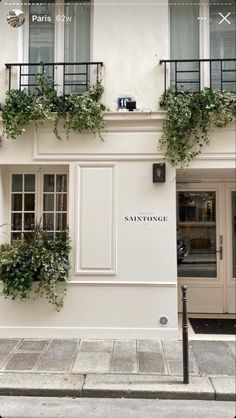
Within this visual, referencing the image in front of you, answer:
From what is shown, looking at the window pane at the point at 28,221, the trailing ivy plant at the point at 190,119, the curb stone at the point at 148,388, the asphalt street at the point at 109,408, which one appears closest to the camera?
the asphalt street at the point at 109,408

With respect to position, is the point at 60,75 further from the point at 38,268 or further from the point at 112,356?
the point at 112,356

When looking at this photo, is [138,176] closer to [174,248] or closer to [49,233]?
[174,248]

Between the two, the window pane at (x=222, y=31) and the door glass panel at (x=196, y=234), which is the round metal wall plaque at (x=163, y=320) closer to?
the door glass panel at (x=196, y=234)

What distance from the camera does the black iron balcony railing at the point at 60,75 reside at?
6168 mm

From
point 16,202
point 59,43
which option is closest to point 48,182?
point 16,202

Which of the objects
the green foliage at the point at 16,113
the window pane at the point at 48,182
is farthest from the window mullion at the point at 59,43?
the window pane at the point at 48,182

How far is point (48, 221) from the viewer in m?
6.44

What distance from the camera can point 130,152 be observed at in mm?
Result: 5984

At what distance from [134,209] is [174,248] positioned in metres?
0.88

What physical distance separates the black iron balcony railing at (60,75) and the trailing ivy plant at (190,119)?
4.31ft

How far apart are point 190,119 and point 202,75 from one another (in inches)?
38.8

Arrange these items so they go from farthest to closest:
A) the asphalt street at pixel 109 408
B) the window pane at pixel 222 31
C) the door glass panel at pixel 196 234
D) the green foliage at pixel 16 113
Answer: the door glass panel at pixel 196 234 < the window pane at pixel 222 31 < the green foliage at pixel 16 113 < the asphalt street at pixel 109 408

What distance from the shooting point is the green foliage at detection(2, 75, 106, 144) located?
5.79m

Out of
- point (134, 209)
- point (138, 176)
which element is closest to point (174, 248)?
point (134, 209)
